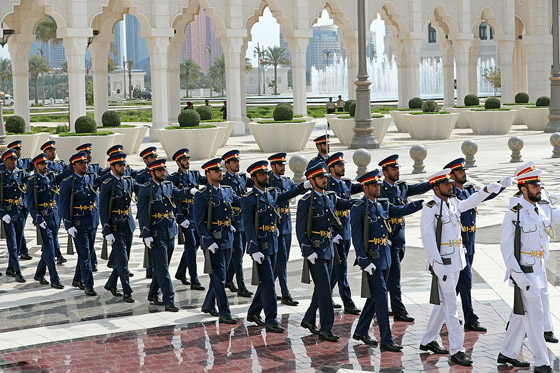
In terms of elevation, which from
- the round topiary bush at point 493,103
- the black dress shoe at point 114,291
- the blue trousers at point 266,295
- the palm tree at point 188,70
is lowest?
the black dress shoe at point 114,291

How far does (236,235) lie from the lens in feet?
37.8

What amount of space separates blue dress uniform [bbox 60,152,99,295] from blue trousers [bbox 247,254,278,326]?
284 cm

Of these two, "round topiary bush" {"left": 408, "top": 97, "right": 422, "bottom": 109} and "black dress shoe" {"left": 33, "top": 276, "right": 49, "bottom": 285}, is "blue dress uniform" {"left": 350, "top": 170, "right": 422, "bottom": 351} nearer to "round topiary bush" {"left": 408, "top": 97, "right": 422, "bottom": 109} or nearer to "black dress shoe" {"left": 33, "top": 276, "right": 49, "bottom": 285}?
"black dress shoe" {"left": 33, "top": 276, "right": 49, "bottom": 285}

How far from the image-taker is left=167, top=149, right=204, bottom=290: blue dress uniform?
39.0ft

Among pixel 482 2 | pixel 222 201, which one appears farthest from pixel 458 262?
pixel 482 2

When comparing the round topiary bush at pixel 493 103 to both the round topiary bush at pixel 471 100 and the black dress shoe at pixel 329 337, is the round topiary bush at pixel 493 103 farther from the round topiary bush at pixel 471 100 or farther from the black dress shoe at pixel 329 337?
the black dress shoe at pixel 329 337

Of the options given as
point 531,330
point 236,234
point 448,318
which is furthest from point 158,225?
point 531,330

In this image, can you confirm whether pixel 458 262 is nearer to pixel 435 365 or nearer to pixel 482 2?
pixel 435 365

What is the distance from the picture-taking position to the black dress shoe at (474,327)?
369 inches

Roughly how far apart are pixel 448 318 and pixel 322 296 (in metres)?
1.39

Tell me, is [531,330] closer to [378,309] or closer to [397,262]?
[378,309]

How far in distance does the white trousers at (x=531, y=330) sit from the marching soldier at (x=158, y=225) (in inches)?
159

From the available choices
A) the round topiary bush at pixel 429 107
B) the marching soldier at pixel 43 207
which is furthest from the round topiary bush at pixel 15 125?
the marching soldier at pixel 43 207

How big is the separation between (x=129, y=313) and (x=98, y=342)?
1.26 metres
